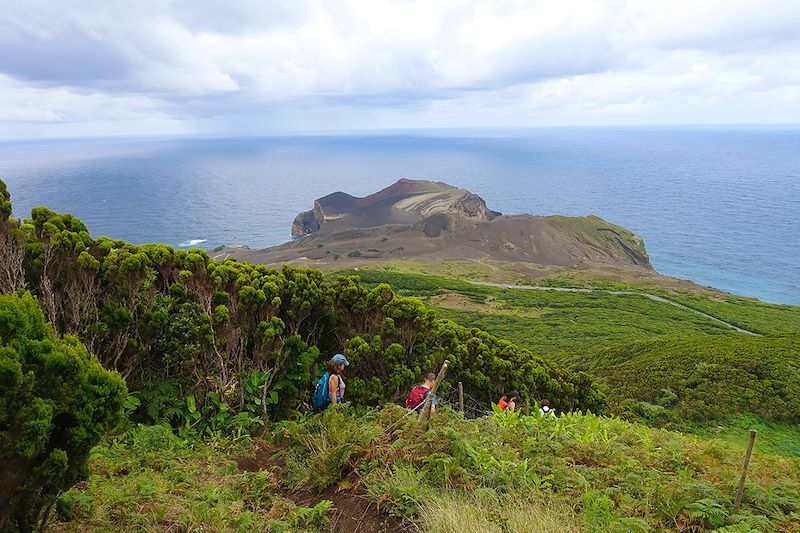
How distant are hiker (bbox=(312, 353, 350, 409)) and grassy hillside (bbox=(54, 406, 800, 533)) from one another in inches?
22.6

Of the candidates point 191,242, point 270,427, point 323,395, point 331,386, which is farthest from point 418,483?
point 191,242

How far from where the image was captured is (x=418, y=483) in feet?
16.0

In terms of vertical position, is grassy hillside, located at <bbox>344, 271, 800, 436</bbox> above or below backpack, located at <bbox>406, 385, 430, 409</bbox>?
below

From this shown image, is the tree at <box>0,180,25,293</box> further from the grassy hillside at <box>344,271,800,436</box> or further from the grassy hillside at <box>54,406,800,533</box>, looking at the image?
the grassy hillside at <box>344,271,800,436</box>

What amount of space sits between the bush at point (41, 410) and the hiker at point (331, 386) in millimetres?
3824

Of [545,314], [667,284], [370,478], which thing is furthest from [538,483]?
[667,284]

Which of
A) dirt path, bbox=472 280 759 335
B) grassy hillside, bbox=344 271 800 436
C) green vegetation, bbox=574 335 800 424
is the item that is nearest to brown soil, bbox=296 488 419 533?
grassy hillside, bbox=344 271 800 436

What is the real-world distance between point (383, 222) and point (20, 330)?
130758 mm

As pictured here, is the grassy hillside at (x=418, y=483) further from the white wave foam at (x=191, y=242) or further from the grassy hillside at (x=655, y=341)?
the white wave foam at (x=191, y=242)

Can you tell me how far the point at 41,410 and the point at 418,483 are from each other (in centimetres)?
312

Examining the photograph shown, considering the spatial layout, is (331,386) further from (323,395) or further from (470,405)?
(470,405)

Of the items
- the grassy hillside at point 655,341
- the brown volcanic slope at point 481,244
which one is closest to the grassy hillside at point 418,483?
the grassy hillside at point 655,341

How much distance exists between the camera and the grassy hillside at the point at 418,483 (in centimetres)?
438

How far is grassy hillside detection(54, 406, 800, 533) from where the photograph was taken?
14.4 ft
